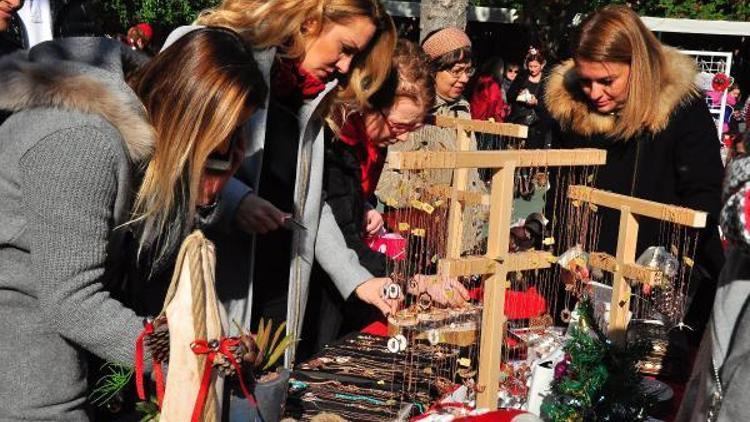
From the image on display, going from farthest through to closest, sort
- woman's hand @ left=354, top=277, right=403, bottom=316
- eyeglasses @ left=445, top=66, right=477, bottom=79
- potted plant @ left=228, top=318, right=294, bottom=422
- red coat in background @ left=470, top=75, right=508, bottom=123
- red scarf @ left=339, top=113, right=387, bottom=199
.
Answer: red coat in background @ left=470, top=75, right=508, bottom=123
eyeglasses @ left=445, top=66, right=477, bottom=79
red scarf @ left=339, top=113, right=387, bottom=199
woman's hand @ left=354, top=277, right=403, bottom=316
potted plant @ left=228, top=318, right=294, bottom=422

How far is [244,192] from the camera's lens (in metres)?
2.07

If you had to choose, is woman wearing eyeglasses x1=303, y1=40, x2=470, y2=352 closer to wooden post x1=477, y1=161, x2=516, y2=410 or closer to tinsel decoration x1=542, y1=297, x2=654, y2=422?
wooden post x1=477, y1=161, x2=516, y2=410

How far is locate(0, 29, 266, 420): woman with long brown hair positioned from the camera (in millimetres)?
1385

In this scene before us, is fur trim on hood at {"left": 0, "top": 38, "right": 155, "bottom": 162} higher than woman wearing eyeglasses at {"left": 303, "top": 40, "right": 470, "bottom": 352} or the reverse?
higher

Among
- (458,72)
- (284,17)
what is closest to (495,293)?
(284,17)

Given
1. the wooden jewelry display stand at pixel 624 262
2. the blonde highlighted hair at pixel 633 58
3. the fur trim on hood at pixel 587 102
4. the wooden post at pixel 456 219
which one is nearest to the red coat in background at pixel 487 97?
the fur trim on hood at pixel 587 102

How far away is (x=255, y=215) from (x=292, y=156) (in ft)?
1.26

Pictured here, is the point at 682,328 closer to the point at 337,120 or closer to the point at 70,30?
the point at 337,120

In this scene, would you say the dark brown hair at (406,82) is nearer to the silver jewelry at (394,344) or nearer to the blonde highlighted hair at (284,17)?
the blonde highlighted hair at (284,17)

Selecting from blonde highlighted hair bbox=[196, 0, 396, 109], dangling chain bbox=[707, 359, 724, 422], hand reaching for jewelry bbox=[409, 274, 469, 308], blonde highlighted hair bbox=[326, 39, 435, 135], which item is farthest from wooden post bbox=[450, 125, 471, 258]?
dangling chain bbox=[707, 359, 724, 422]

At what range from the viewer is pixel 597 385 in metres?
1.70

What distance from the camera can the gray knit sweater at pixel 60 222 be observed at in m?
1.38

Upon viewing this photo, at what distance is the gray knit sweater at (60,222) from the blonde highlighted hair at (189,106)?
49 millimetres

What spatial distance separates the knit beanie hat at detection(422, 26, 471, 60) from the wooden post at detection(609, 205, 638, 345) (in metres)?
2.08
